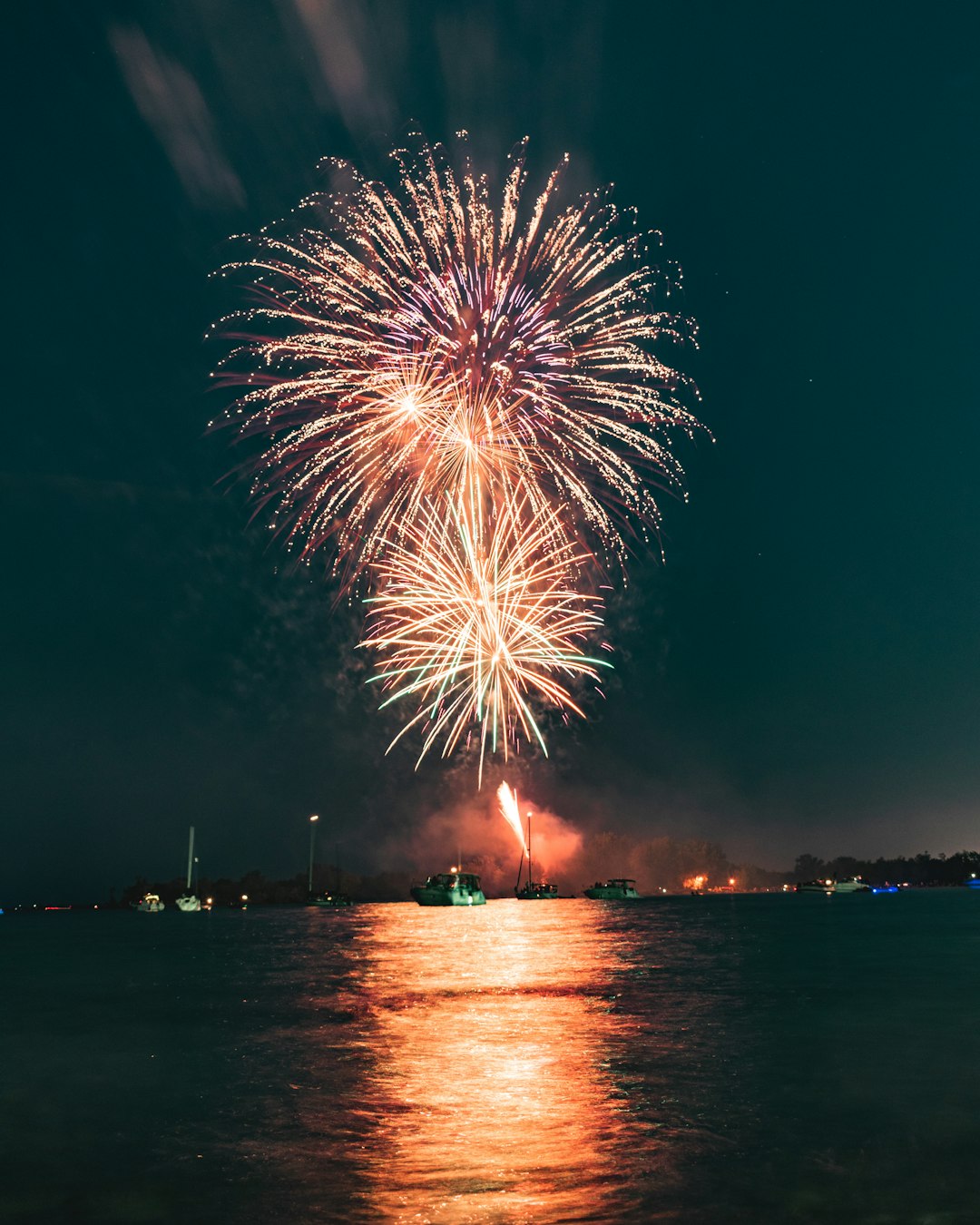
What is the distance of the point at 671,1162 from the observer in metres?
12.9

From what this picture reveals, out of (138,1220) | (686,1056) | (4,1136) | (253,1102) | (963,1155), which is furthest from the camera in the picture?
(686,1056)

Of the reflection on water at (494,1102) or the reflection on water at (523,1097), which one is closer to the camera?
the reflection on water at (494,1102)

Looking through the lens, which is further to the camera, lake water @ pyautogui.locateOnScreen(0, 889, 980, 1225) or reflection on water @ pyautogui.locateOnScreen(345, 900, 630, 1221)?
lake water @ pyautogui.locateOnScreen(0, 889, 980, 1225)

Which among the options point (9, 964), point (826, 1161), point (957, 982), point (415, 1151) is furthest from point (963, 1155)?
point (9, 964)

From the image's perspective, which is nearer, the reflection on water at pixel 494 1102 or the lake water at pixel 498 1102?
the reflection on water at pixel 494 1102

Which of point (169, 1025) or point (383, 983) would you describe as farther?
point (383, 983)

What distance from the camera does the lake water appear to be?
11641 millimetres

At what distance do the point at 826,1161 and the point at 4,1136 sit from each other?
11.6 metres

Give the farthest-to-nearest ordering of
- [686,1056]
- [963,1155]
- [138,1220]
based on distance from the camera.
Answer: [686,1056]
[963,1155]
[138,1220]

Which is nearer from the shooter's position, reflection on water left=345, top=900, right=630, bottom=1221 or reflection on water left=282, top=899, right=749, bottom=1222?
reflection on water left=345, top=900, right=630, bottom=1221

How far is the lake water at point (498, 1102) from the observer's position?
11.6 meters

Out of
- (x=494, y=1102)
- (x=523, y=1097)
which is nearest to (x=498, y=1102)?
(x=494, y=1102)

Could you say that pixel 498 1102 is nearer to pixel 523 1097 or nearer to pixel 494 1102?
pixel 494 1102

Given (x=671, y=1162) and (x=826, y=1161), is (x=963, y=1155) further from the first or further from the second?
(x=671, y=1162)
